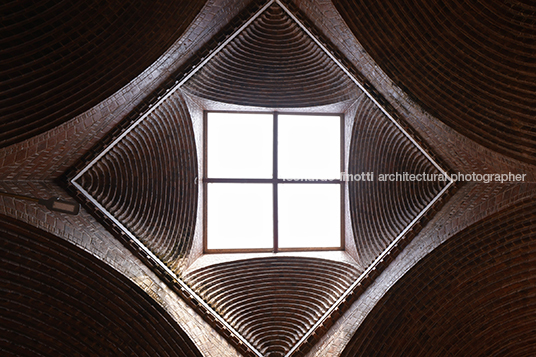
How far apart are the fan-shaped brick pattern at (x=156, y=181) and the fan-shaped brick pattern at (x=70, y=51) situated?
5.47 feet

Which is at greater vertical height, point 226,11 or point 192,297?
point 226,11

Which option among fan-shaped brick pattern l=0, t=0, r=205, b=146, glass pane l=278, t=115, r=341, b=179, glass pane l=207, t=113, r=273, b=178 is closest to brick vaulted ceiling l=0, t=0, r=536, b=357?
fan-shaped brick pattern l=0, t=0, r=205, b=146

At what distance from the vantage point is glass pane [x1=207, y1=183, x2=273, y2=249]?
8516 mm

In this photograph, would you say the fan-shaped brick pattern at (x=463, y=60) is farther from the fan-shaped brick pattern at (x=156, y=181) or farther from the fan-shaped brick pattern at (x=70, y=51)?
the fan-shaped brick pattern at (x=156, y=181)

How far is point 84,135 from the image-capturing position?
5.60 meters

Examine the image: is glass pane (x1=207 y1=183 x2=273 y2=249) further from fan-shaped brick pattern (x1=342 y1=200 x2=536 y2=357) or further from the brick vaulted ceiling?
fan-shaped brick pattern (x1=342 y1=200 x2=536 y2=357)

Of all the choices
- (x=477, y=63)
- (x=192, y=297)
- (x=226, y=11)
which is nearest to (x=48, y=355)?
(x=192, y=297)

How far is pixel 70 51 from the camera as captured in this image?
5.06 m

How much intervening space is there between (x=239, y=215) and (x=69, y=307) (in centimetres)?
426

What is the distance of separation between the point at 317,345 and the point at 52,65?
653 centimetres

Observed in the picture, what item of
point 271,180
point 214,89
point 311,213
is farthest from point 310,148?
point 214,89

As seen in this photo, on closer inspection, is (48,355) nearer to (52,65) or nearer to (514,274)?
(52,65)

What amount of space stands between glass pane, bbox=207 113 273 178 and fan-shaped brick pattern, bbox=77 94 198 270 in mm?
689

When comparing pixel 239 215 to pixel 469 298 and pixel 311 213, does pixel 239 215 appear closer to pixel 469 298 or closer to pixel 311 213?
pixel 311 213
